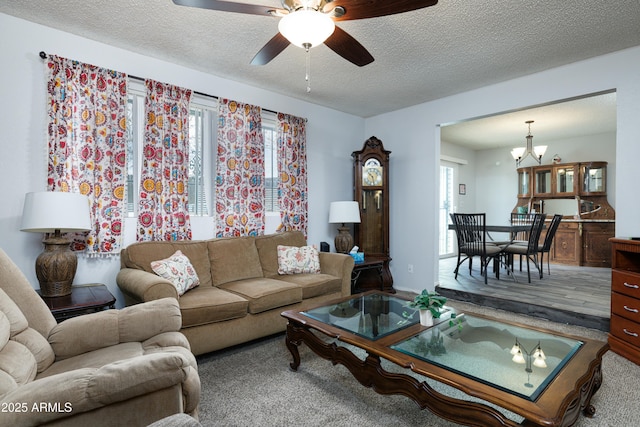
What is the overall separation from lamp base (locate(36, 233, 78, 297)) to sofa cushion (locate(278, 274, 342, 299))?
175 centimetres

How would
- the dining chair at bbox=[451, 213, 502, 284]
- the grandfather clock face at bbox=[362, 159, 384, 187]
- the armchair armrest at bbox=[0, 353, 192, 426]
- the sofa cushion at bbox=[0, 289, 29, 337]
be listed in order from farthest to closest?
the grandfather clock face at bbox=[362, 159, 384, 187] → the dining chair at bbox=[451, 213, 502, 284] → the sofa cushion at bbox=[0, 289, 29, 337] → the armchair armrest at bbox=[0, 353, 192, 426]

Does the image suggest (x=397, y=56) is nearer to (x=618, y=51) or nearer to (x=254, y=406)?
(x=618, y=51)

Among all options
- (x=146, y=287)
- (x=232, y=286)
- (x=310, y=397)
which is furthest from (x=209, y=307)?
(x=310, y=397)

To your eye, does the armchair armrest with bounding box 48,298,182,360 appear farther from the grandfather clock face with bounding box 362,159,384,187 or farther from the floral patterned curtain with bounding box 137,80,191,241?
the grandfather clock face with bounding box 362,159,384,187

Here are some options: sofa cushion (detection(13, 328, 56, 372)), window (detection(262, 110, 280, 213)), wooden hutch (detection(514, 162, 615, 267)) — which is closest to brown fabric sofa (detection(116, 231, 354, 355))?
window (detection(262, 110, 280, 213))

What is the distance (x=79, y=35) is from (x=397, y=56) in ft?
9.06

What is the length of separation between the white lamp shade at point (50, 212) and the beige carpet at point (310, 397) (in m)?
1.38

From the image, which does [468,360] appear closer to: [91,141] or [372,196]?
[91,141]

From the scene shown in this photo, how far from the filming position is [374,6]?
1.77 m

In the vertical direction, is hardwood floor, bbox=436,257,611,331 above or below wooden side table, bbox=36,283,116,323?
below

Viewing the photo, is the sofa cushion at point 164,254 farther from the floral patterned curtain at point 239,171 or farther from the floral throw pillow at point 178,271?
the floral patterned curtain at point 239,171

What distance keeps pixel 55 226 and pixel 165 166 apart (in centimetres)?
113

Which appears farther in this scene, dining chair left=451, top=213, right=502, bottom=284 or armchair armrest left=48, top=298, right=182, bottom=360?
dining chair left=451, top=213, right=502, bottom=284

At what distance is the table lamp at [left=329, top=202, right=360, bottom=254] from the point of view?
14.1ft
